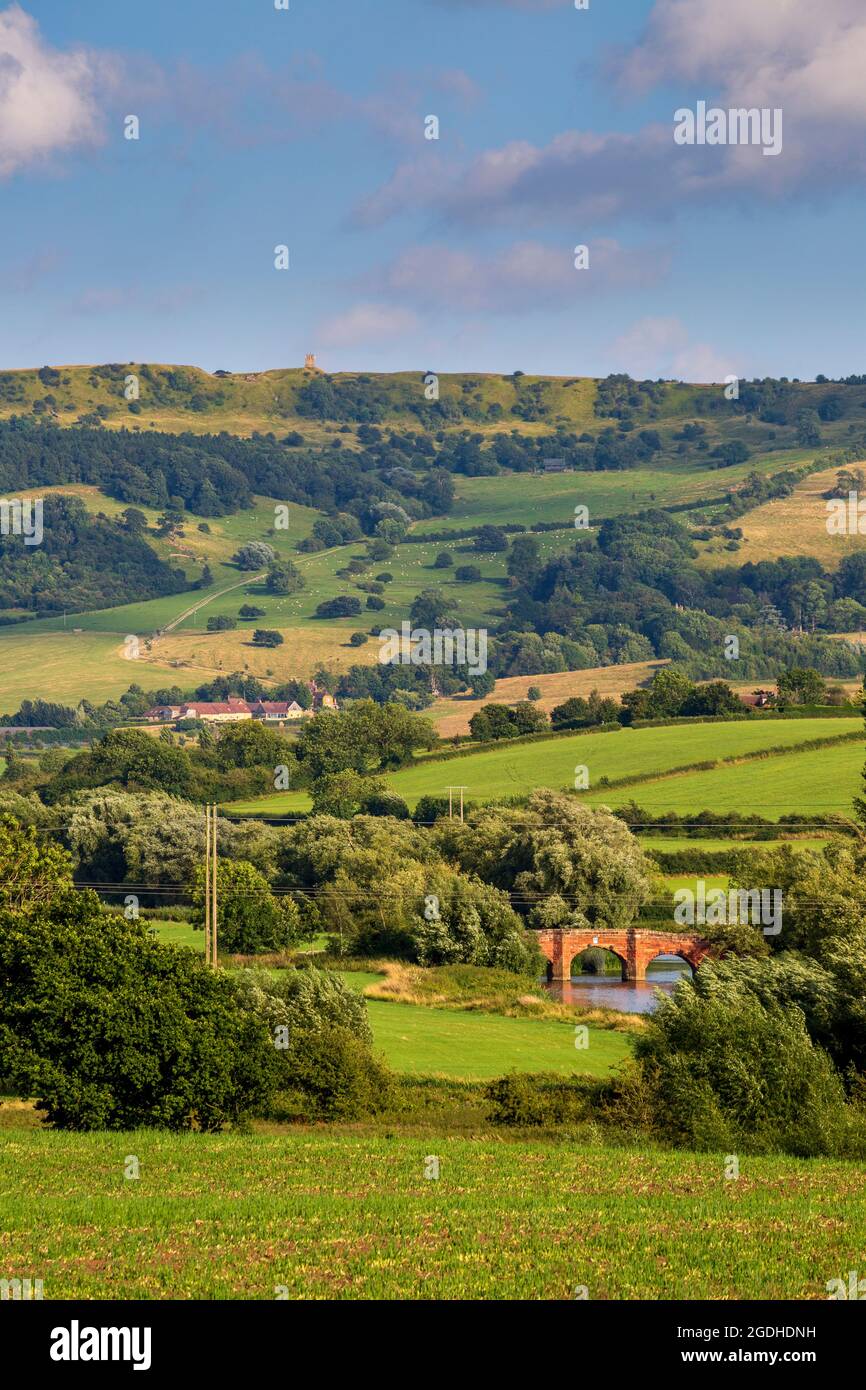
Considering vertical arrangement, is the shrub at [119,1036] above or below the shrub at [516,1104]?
above

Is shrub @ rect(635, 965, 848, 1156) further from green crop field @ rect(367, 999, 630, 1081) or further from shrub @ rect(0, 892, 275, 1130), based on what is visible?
shrub @ rect(0, 892, 275, 1130)

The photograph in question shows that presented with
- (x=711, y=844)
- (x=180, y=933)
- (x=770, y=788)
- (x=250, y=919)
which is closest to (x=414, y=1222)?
(x=250, y=919)

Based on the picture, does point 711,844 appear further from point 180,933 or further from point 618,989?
point 180,933

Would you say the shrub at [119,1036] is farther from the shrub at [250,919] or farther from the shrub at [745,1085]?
the shrub at [250,919]

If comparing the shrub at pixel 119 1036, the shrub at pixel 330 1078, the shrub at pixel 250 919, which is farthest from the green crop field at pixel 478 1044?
the shrub at pixel 119 1036

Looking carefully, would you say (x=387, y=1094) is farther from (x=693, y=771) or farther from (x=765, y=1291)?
(x=693, y=771)

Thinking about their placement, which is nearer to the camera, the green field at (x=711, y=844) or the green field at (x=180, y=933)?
the green field at (x=180, y=933)

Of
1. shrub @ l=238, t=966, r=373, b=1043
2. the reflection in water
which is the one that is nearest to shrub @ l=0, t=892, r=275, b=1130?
shrub @ l=238, t=966, r=373, b=1043

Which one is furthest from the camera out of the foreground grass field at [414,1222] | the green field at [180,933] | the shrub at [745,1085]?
the green field at [180,933]
